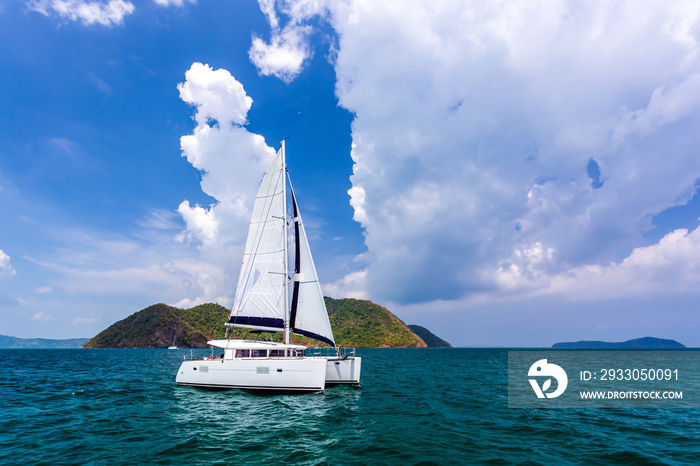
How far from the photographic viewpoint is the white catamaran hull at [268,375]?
2172cm

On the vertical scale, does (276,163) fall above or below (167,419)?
above

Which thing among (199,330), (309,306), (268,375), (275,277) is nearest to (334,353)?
(309,306)

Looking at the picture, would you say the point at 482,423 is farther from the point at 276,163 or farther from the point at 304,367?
the point at 276,163

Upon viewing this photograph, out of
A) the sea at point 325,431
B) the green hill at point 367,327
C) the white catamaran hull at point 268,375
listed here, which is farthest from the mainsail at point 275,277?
the green hill at point 367,327

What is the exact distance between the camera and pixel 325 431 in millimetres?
14523

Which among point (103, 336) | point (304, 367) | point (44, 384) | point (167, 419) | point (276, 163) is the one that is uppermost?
point (276, 163)

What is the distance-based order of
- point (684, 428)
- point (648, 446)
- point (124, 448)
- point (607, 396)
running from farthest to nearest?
1. point (607, 396)
2. point (684, 428)
3. point (648, 446)
4. point (124, 448)

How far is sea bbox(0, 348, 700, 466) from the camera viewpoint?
458 inches

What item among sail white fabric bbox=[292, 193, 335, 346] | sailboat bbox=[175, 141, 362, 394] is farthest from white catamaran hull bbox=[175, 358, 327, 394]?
sail white fabric bbox=[292, 193, 335, 346]

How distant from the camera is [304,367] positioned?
21672mm

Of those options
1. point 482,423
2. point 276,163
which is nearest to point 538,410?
point 482,423

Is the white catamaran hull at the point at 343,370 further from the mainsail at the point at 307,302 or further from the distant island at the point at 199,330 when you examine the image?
the distant island at the point at 199,330

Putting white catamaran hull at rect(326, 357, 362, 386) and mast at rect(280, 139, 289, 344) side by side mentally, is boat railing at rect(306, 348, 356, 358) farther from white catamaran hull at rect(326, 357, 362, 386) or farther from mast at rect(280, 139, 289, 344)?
mast at rect(280, 139, 289, 344)

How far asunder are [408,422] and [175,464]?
34.5ft
